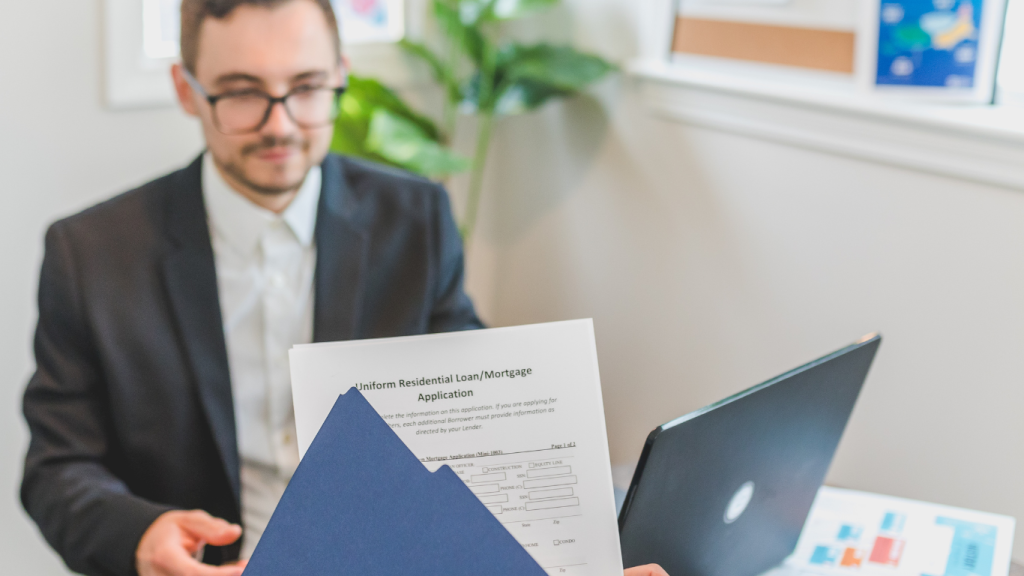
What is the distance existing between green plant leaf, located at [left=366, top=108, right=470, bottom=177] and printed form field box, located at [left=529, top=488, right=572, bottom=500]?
1.37m

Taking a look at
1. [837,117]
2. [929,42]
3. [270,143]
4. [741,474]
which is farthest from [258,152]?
[929,42]

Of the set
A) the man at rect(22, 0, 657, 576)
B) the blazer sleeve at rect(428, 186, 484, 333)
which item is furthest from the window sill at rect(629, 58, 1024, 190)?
the man at rect(22, 0, 657, 576)

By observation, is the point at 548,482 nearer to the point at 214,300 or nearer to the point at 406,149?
the point at 214,300

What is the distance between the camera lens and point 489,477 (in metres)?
0.75

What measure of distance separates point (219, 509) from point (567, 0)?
161 cm

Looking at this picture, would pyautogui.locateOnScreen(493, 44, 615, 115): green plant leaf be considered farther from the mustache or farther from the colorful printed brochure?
the colorful printed brochure

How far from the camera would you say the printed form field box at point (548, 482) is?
0.76 meters

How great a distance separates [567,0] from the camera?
93.1 inches

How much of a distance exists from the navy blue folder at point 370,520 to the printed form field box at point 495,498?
0.25 ft

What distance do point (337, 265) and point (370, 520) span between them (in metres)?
0.75

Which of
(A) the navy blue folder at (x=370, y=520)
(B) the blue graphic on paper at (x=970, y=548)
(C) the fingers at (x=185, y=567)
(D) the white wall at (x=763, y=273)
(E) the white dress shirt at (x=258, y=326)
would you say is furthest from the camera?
(D) the white wall at (x=763, y=273)

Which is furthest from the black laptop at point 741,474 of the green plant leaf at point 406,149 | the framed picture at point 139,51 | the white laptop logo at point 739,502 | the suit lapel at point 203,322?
the framed picture at point 139,51

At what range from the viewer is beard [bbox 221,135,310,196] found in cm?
126

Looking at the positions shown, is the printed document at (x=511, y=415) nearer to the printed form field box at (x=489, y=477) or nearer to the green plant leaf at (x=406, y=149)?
the printed form field box at (x=489, y=477)
